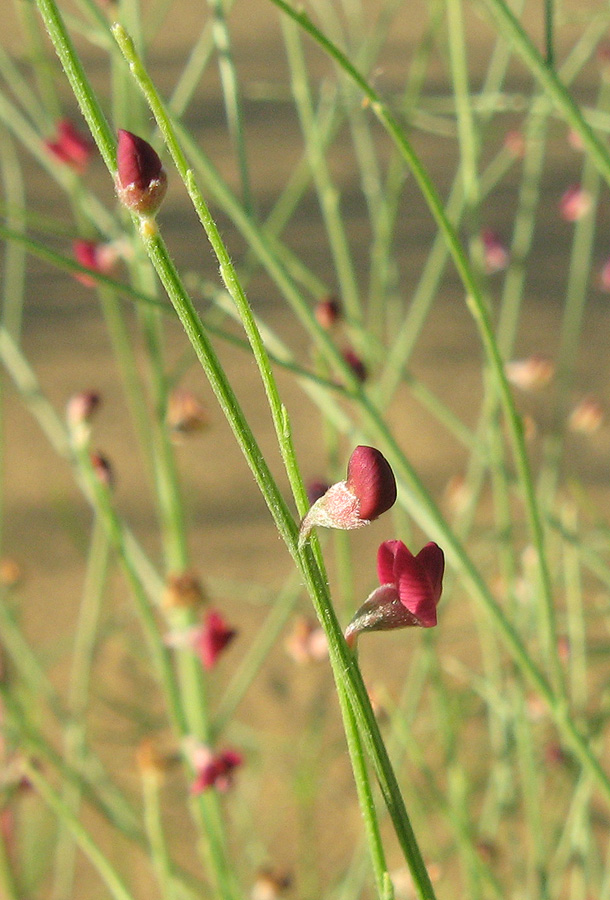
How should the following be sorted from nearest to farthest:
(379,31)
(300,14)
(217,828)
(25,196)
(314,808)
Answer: (300,14) → (217,828) → (379,31) → (314,808) → (25,196)

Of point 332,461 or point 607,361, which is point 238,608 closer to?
point 332,461

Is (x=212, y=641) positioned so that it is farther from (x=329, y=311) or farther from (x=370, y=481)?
(x=370, y=481)

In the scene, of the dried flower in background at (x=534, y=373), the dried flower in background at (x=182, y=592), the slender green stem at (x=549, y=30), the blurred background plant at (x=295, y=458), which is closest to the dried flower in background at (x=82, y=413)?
the blurred background plant at (x=295, y=458)

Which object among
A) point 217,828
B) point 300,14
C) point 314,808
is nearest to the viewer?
point 300,14

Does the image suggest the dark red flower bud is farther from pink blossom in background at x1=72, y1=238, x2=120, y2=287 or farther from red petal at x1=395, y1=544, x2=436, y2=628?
red petal at x1=395, y1=544, x2=436, y2=628

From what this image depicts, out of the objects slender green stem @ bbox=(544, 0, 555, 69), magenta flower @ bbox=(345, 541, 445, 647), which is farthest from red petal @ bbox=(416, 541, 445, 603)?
slender green stem @ bbox=(544, 0, 555, 69)

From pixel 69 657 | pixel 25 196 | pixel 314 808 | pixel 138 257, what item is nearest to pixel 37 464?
pixel 69 657

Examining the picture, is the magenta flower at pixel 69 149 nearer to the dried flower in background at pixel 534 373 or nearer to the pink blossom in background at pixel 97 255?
the pink blossom in background at pixel 97 255

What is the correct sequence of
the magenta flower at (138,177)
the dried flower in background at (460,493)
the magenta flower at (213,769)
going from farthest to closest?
the dried flower in background at (460,493), the magenta flower at (213,769), the magenta flower at (138,177)
